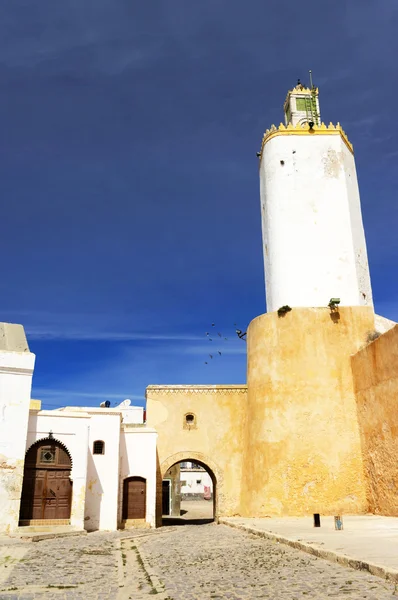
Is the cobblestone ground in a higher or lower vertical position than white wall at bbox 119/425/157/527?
lower

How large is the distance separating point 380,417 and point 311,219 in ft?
29.1

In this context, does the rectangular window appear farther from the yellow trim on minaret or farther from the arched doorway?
the arched doorway

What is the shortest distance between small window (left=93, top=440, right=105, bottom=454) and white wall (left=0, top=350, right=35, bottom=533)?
3.16 m

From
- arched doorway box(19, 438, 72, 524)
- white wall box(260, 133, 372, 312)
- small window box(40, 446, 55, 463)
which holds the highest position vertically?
white wall box(260, 133, 372, 312)

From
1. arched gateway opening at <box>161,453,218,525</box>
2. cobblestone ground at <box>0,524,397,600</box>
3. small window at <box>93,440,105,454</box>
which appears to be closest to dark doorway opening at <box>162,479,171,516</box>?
arched gateway opening at <box>161,453,218,525</box>

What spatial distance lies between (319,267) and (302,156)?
5.25 metres

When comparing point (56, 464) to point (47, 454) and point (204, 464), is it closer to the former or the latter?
point (47, 454)

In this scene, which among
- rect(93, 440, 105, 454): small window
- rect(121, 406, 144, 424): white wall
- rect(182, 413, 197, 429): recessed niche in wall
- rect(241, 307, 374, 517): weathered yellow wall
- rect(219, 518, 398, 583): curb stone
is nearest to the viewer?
rect(219, 518, 398, 583): curb stone

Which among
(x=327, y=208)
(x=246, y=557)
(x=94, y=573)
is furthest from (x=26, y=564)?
(x=327, y=208)

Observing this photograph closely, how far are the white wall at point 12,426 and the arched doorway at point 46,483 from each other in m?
0.64

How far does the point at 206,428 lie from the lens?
2141 cm

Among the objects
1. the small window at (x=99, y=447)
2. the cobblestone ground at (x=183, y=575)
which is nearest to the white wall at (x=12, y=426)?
the small window at (x=99, y=447)

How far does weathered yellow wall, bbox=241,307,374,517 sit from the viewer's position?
57.3 feet

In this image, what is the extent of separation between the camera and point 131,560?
8852mm
